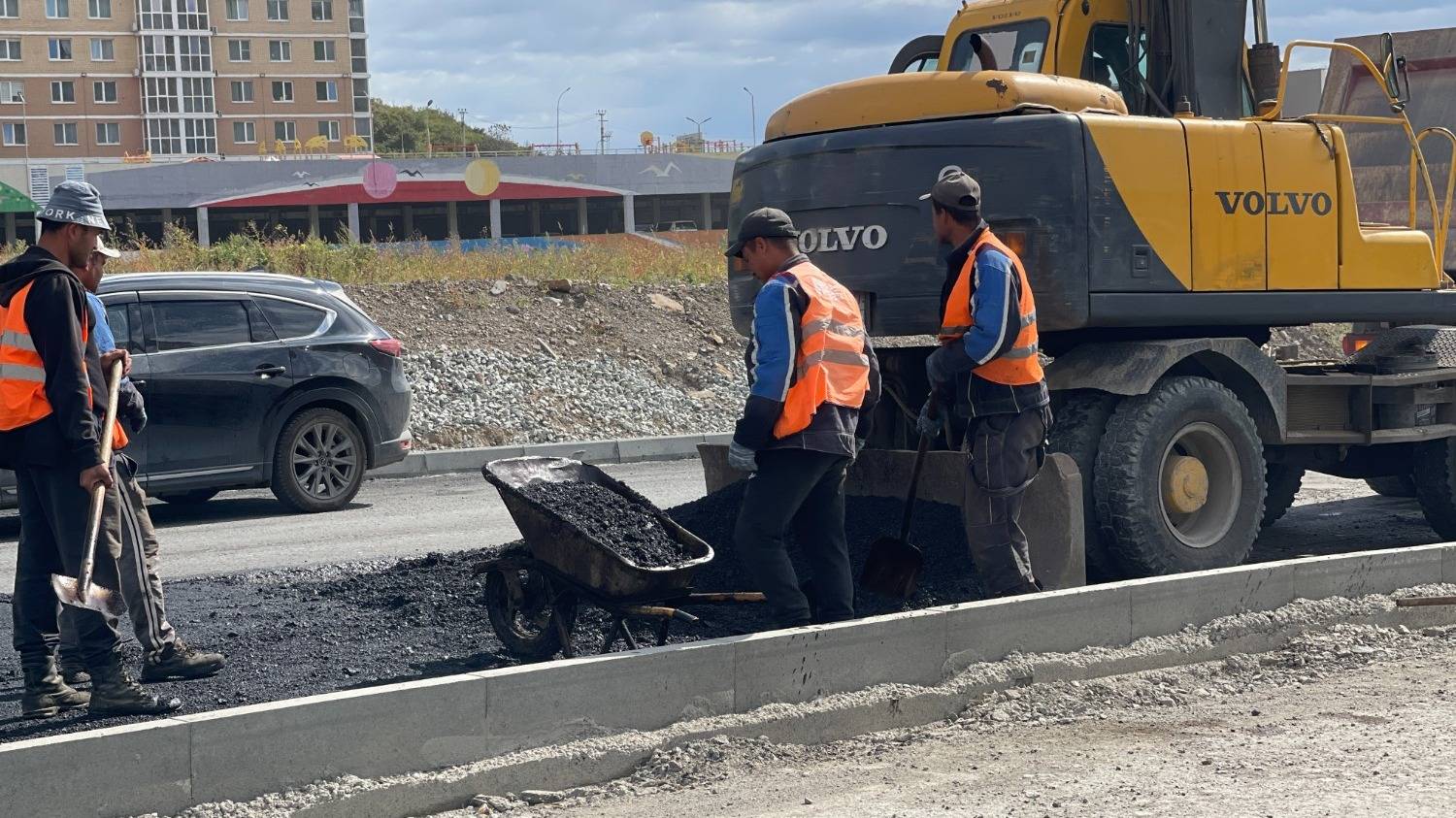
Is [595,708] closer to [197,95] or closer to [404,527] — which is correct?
[404,527]

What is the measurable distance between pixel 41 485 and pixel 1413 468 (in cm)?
808

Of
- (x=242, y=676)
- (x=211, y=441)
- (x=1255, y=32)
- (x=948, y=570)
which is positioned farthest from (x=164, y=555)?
(x=1255, y=32)

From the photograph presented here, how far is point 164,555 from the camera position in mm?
10398

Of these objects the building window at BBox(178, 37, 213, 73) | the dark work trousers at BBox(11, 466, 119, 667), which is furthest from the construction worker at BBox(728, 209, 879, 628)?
the building window at BBox(178, 37, 213, 73)

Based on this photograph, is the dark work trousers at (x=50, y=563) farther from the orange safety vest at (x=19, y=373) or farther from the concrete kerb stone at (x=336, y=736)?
the concrete kerb stone at (x=336, y=736)

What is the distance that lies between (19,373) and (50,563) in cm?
78

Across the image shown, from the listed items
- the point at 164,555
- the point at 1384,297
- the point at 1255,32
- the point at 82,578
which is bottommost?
the point at 164,555

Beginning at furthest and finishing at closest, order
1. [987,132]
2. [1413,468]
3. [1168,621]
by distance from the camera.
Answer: [1413,468]
[987,132]
[1168,621]

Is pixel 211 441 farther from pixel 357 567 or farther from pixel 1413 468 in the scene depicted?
pixel 1413 468

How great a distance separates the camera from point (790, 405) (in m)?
6.38

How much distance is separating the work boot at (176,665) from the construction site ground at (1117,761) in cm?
188

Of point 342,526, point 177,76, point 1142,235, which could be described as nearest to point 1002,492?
point 1142,235

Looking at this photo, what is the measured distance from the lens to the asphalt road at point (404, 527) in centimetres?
1016

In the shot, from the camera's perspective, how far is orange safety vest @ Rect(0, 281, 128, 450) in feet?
19.1
